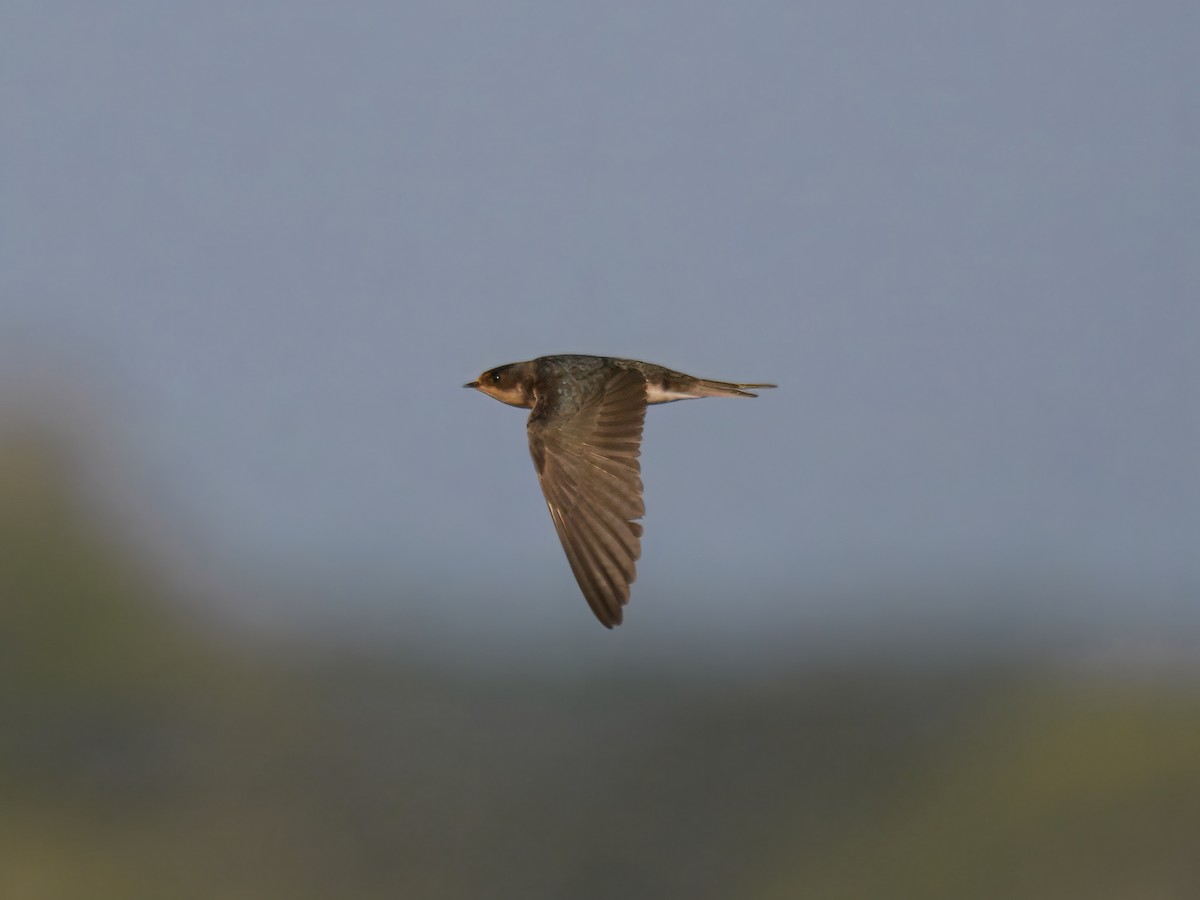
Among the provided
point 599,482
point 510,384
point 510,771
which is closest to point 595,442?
point 599,482

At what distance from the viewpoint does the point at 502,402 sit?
10234mm

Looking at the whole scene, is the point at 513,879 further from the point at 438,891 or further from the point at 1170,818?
the point at 1170,818

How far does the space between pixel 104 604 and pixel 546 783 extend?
903 inches

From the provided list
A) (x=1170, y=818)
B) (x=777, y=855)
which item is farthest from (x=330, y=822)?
(x=1170, y=818)

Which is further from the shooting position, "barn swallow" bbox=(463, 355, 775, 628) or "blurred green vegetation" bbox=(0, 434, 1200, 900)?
"blurred green vegetation" bbox=(0, 434, 1200, 900)

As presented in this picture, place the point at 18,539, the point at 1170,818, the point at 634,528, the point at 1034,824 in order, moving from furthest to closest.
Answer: the point at 18,539
the point at 1034,824
the point at 1170,818
the point at 634,528

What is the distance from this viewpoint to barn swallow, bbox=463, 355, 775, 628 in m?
8.54

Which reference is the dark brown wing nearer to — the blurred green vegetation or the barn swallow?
the barn swallow

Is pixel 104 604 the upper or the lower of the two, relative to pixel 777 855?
upper

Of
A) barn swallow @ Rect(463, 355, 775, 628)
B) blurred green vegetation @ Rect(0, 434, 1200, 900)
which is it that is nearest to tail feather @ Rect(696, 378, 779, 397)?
barn swallow @ Rect(463, 355, 775, 628)

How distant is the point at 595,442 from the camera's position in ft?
30.0

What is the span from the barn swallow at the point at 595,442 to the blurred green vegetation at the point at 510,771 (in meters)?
40.7

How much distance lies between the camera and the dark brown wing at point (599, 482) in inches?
334

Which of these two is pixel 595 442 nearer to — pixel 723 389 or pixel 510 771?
pixel 723 389
